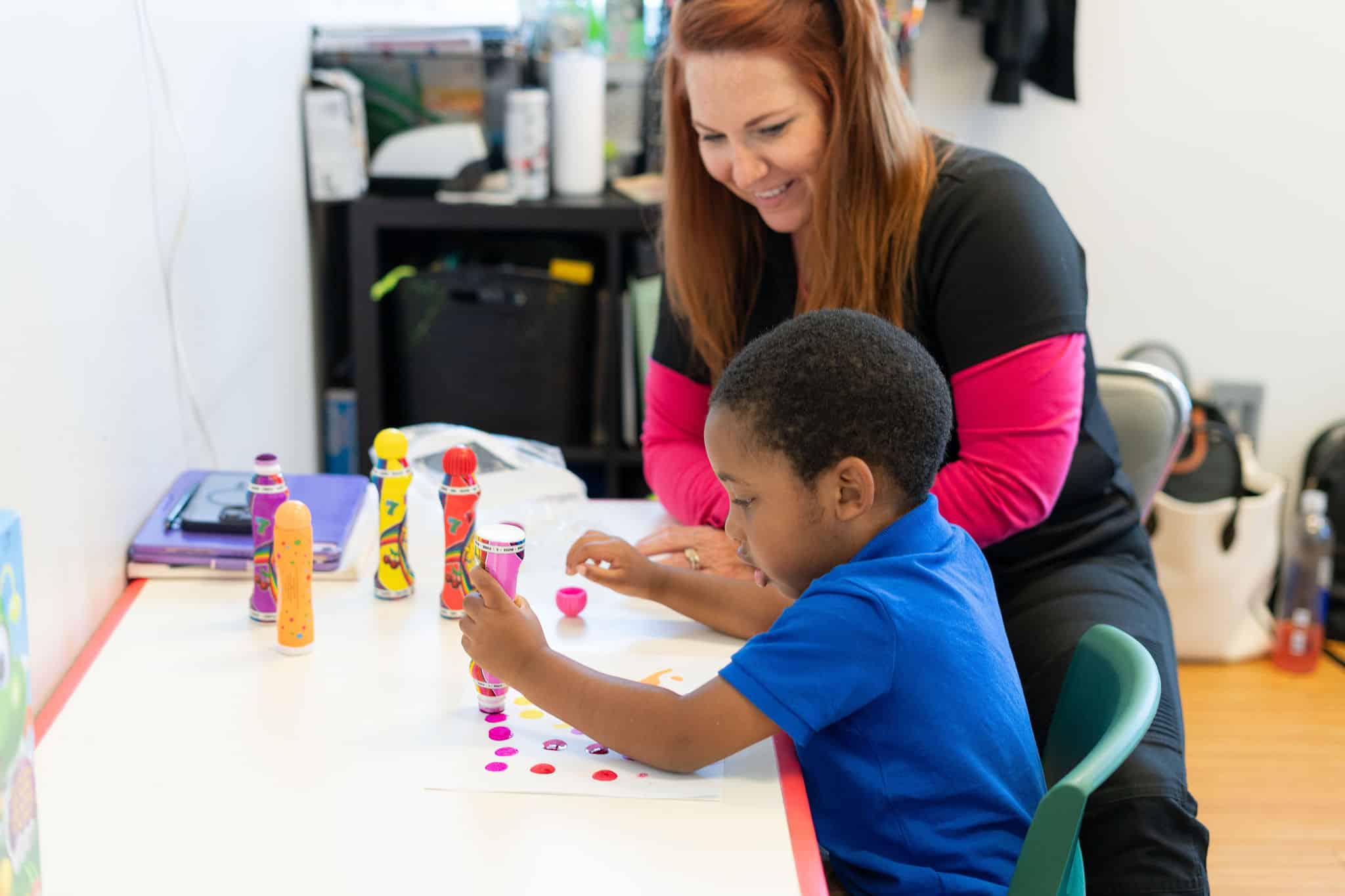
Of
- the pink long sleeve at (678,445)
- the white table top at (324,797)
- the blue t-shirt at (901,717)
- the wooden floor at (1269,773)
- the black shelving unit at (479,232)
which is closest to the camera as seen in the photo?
the white table top at (324,797)

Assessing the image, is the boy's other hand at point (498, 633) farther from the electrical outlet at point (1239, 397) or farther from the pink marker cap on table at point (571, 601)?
the electrical outlet at point (1239, 397)

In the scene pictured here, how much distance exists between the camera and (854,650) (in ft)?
3.27

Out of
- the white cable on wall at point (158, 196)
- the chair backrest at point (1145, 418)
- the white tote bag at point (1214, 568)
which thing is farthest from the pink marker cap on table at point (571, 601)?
the white tote bag at point (1214, 568)

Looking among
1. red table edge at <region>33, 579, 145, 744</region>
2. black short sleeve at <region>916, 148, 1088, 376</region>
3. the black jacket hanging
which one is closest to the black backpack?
the black jacket hanging

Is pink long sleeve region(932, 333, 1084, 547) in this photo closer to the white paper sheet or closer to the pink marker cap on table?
the pink marker cap on table

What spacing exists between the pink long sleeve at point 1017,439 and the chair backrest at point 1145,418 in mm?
288

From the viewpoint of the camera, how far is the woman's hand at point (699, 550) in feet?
4.84

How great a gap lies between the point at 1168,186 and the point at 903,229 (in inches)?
67.8

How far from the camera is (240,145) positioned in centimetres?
198

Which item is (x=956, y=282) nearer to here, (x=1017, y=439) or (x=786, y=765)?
(x=1017, y=439)

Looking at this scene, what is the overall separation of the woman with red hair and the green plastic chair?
0.49 ft

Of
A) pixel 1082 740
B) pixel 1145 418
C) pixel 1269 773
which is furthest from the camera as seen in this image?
pixel 1269 773

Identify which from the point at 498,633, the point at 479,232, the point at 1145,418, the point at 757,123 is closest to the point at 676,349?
the point at 757,123

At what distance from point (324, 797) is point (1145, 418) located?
121cm
